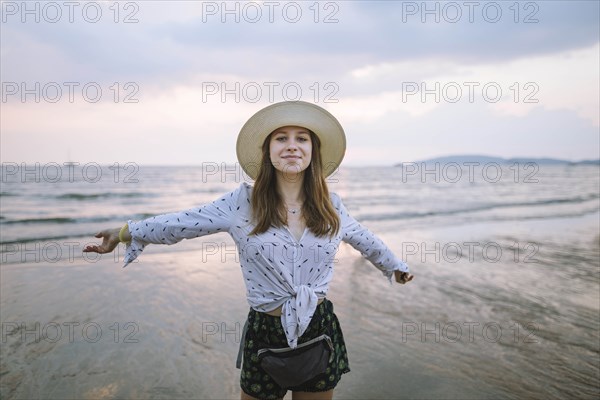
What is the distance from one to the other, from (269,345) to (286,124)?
3.70ft

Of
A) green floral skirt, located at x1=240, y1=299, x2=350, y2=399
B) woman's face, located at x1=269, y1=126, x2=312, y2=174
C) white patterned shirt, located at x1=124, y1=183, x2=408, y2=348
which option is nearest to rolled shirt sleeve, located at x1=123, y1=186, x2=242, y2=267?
white patterned shirt, located at x1=124, y1=183, x2=408, y2=348

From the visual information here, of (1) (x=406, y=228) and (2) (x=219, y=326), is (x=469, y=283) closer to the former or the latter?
(2) (x=219, y=326)

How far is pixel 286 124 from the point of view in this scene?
222 centimetres

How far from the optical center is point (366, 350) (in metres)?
4.24

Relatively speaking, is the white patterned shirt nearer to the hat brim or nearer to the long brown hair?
the long brown hair

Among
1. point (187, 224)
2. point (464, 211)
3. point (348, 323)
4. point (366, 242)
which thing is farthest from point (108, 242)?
point (464, 211)

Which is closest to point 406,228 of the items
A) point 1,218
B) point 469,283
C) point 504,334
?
point 469,283

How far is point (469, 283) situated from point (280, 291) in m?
5.29

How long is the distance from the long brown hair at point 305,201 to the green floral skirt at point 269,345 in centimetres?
44

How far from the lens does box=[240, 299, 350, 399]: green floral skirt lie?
2125 millimetres

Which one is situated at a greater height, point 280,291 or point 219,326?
point 280,291

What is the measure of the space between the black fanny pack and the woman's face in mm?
883

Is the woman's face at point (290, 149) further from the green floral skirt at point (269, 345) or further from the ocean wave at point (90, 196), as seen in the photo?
the ocean wave at point (90, 196)

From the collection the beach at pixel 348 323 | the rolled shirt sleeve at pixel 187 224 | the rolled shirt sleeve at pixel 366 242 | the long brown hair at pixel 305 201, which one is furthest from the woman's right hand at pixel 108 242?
the beach at pixel 348 323
